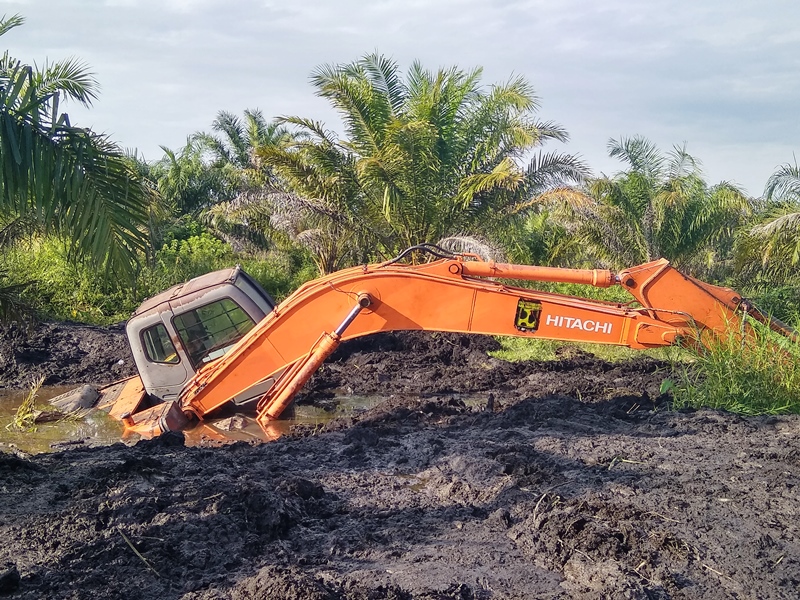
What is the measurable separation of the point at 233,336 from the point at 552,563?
5.83 meters

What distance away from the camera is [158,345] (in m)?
9.64

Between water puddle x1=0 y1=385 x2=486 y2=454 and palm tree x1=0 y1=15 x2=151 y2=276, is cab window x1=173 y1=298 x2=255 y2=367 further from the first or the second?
palm tree x1=0 y1=15 x2=151 y2=276

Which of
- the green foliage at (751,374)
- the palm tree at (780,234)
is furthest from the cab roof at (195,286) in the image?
the palm tree at (780,234)

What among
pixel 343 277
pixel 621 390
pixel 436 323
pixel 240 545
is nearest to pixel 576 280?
pixel 436 323

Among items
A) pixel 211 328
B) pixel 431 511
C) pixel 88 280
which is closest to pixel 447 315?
pixel 431 511

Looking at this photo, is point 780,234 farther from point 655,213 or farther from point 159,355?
point 159,355

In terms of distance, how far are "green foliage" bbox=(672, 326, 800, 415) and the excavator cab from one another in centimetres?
520

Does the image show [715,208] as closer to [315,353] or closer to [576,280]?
[576,280]

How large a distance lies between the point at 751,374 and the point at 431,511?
14.3 feet

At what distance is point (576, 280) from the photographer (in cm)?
791

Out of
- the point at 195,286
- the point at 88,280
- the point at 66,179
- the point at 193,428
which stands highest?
the point at 66,179

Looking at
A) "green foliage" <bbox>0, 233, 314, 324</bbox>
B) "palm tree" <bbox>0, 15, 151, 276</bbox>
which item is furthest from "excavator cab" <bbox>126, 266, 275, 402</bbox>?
"green foliage" <bbox>0, 233, 314, 324</bbox>

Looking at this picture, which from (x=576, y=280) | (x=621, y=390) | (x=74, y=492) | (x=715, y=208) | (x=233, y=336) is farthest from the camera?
(x=715, y=208)

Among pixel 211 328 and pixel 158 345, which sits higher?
pixel 211 328
